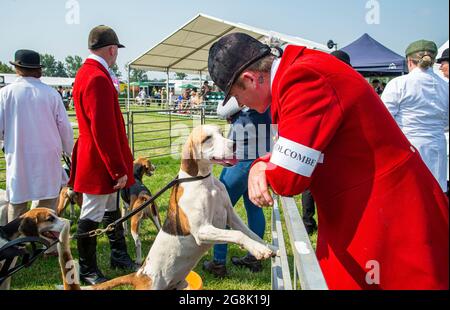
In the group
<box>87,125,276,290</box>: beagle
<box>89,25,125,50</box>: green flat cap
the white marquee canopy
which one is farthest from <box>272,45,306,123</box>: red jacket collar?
the white marquee canopy

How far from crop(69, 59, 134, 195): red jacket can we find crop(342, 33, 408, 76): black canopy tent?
9.17m

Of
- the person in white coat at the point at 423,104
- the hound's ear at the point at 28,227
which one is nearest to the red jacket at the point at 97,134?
the hound's ear at the point at 28,227

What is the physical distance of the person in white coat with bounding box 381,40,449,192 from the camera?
3814mm

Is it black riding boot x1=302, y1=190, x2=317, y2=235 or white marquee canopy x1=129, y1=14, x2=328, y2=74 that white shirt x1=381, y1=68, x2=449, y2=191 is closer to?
black riding boot x1=302, y1=190, x2=317, y2=235

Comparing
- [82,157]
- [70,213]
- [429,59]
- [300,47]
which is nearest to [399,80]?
[429,59]

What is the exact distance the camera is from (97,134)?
128 inches

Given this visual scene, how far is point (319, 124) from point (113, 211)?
3.19 m

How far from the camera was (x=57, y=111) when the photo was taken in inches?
160

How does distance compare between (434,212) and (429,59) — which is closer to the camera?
(434,212)

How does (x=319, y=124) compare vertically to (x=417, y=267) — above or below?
above

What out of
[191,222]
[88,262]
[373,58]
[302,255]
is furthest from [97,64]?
[373,58]

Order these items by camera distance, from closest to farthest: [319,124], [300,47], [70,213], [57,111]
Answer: [319,124], [300,47], [57,111], [70,213]

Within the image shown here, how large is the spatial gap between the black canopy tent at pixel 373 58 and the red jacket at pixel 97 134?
917cm
